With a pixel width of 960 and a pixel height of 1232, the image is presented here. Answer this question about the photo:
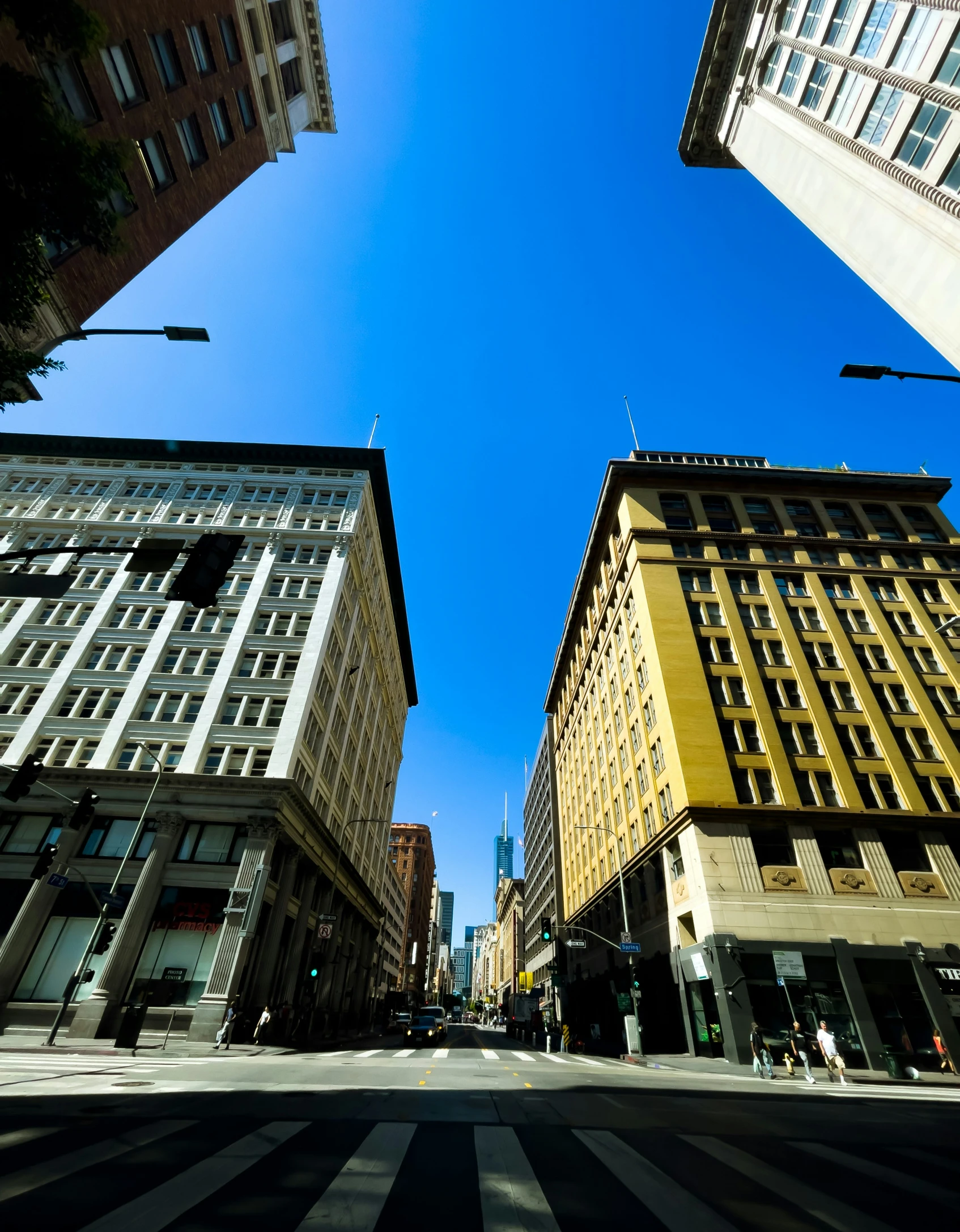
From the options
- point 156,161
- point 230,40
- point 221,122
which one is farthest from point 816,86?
point 156,161

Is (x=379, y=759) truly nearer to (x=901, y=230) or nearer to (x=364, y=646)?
(x=364, y=646)

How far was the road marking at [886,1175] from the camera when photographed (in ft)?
20.3

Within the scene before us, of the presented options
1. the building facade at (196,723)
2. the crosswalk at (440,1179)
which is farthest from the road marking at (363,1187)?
the building facade at (196,723)

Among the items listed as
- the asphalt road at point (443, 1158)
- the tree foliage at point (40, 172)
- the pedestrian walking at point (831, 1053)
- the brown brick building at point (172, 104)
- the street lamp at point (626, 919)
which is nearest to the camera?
the asphalt road at point (443, 1158)

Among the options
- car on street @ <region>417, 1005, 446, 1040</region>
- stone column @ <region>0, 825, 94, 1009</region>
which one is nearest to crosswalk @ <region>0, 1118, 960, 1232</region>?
stone column @ <region>0, 825, 94, 1009</region>

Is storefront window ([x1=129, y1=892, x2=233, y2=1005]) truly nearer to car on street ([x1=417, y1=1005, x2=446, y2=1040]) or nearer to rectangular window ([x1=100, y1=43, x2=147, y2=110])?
car on street ([x1=417, y1=1005, x2=446, y2=1040])

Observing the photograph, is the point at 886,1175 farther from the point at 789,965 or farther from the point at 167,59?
the point at 167,59

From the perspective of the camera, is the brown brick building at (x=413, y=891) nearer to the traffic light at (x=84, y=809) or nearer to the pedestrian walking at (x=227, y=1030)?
the pedestrian walking at (x=227, y=1030)

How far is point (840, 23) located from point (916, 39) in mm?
6512

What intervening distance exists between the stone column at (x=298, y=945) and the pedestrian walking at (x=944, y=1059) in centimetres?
3328

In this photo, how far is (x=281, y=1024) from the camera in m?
30.8

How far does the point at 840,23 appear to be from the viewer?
2664 cm

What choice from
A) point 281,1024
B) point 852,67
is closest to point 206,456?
point 281,1024

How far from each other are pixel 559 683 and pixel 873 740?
45.7 meters
